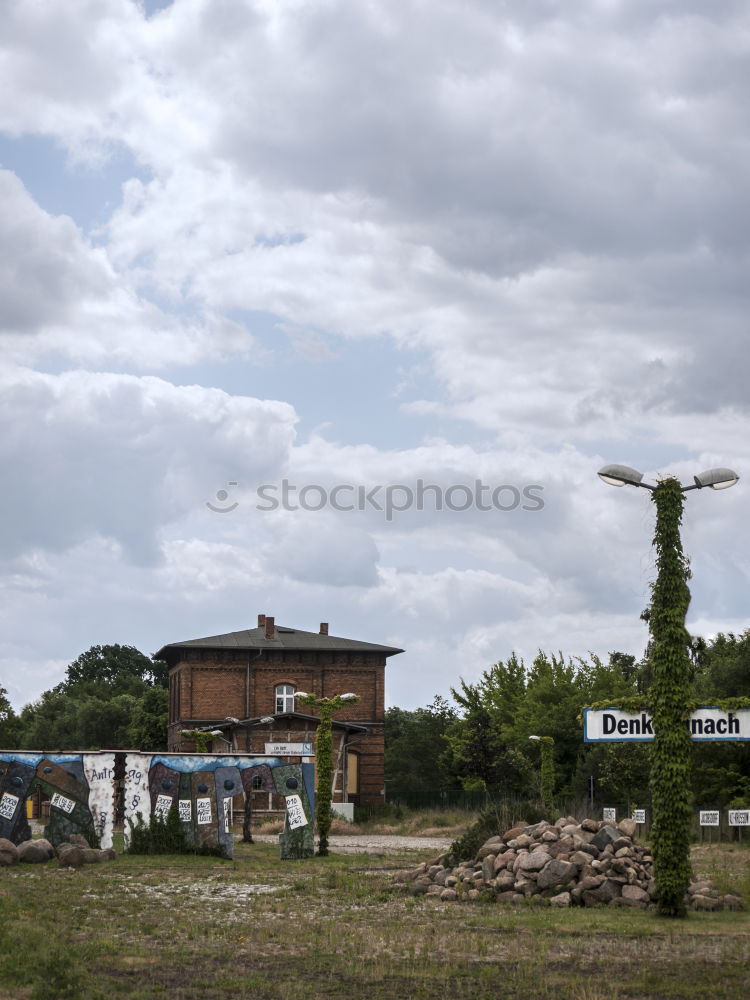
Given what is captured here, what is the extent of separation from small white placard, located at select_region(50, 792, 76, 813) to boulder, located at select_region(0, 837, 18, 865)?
2.13 m

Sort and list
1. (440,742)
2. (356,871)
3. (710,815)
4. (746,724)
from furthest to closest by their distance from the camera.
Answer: (440,742), (710,815), (356,871), (746,724)

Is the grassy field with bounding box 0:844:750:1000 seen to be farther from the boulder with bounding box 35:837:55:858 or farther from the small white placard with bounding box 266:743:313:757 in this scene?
the small white placard with bounding box 266:743:313:757

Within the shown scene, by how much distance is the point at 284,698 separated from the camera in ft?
206

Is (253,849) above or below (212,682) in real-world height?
below

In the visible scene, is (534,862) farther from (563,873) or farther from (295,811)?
(295,811)

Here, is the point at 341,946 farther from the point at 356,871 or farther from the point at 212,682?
the point at 212,682

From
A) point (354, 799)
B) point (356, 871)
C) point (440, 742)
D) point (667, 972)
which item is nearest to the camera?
point (667, 972)

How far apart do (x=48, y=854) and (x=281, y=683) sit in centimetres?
3662

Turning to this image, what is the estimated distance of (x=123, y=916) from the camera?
16.9 meters

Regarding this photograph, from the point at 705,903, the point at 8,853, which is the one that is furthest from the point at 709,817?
the point at 8,853

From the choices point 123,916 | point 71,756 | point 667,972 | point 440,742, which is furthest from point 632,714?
point 440,742

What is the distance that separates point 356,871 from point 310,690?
38.1 metres

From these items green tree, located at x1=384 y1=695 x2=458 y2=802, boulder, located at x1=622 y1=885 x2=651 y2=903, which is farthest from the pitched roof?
boulder, located at x1=622 y1=885 x2=651 y2=903

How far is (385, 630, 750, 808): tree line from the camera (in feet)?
141
